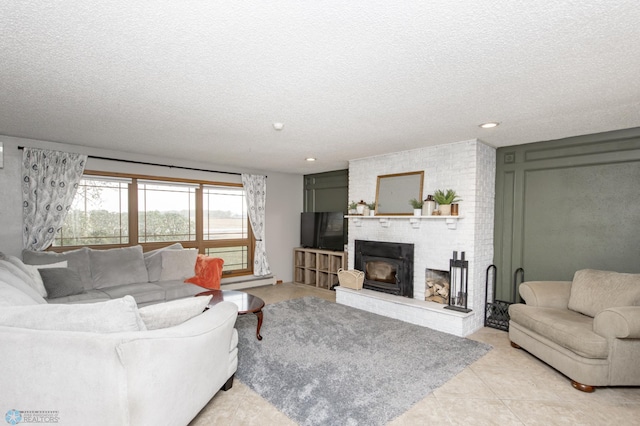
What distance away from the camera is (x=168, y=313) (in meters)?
1.90

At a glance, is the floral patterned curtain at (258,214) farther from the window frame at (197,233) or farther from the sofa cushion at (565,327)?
the sofa cushion at (565,327)

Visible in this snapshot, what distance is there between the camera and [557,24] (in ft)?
4.93

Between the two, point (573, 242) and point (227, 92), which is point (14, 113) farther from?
point (573, 242)

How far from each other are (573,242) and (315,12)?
3.97 metres

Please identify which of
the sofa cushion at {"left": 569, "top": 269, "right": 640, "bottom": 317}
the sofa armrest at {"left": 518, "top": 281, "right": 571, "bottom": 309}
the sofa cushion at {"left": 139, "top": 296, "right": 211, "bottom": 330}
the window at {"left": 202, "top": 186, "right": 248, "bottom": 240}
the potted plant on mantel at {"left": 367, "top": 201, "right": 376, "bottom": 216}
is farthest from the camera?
the window at {"left": 202, "top": 186, "right": 248, "bottom": 240}

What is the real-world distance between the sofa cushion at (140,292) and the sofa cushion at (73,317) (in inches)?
89.6

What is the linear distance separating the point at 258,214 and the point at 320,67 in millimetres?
4476

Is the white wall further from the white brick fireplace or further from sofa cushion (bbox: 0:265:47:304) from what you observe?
the white brick fireplace

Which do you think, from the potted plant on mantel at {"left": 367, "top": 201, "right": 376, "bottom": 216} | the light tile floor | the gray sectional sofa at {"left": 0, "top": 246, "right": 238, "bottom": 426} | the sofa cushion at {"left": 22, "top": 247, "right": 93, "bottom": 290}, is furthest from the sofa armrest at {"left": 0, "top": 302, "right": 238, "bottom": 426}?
the potted plant on mantel at {"left": 367, "top": 201, "right": 376, "bottom": 216}

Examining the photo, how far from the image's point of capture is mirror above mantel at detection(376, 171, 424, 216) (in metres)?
4.43

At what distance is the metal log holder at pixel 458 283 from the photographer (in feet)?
12.5

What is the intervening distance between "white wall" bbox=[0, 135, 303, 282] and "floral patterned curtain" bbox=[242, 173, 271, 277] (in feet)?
0.70

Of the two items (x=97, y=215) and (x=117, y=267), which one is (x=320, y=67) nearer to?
(x=117, y=267)

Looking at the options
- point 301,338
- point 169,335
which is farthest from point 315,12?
point 301,338
